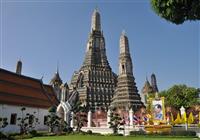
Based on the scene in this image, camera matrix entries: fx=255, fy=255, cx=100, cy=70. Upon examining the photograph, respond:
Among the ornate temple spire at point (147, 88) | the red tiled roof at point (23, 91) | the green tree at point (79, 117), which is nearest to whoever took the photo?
the red tiled roof at point (23, 91)

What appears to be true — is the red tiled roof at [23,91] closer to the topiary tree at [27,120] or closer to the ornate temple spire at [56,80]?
the topiary tree at [27,120]

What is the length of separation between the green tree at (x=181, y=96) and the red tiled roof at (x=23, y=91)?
2542cm

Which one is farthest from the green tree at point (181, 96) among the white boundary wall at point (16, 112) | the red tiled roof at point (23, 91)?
the white boundary wall at point (16, 112)

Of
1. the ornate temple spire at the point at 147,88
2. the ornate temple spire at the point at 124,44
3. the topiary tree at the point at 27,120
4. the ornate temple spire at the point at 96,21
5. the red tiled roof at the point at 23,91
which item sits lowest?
the topiary tree at the point at 27,120

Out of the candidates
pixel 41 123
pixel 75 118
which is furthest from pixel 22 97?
pixel 75 118

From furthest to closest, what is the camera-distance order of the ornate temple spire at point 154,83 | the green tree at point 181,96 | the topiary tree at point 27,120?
the ornate temple spire at point 154,83, the green tree at point 181,96, the topiary tree at point 27,120

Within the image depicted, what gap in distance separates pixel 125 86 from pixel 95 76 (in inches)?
678

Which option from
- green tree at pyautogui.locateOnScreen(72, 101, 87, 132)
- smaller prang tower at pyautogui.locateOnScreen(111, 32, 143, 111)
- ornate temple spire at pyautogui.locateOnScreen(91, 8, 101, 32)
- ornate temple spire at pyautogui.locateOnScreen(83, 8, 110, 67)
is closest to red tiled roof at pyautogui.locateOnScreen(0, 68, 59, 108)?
green tree at pyautogui.locateOnScreen(72, 101, 87, 132)

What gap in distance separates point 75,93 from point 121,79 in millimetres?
14518

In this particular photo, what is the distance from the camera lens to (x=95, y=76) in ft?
246

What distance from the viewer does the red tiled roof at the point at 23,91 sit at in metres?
30.4

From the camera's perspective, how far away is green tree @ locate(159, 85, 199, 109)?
5122cm

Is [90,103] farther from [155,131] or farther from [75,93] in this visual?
[155,131]

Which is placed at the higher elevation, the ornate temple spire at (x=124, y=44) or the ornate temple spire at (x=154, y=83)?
the ornate temple spire at (x=124, y=44)
